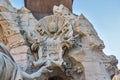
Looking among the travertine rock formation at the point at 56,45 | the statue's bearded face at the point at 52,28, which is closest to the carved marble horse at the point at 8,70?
the travertine rock formation at the point at 56,45

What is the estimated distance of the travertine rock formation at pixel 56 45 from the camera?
8508 millimetres

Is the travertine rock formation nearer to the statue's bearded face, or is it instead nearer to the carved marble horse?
the statue's bearded face

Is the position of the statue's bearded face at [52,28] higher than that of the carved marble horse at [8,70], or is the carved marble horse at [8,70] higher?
the statue's bearded face at [52,28]

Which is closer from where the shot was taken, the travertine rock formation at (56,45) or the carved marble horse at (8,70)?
the carved marble horse at (8,70)

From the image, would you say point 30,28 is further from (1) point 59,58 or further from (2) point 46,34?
(1) point 59,58

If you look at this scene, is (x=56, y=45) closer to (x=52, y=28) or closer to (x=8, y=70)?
(x=52, y=28)

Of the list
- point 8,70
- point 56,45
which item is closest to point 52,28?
point 56,45

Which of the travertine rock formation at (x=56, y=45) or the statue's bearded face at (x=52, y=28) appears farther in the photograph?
the statue's bearded face at (x=52, y=28)

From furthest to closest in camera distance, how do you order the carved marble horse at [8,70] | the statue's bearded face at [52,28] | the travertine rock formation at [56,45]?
the statue's bearded face at [52,28], the travertine rock formation at [56,45], the carved marble horse at [8,70]

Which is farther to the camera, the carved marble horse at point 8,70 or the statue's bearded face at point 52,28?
the statue's bearded face at point 52,28

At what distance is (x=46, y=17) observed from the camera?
926 cm

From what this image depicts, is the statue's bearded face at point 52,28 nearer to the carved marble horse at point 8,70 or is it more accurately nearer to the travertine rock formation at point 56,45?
the travertine rock formation at point 56,45

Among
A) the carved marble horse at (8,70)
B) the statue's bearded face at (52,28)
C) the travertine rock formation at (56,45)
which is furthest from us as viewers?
the statue's bearded face at (52,28)

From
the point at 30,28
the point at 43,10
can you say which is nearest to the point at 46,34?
the point at 30,28
